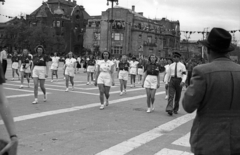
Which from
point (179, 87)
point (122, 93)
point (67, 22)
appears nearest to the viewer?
point (179, 87)

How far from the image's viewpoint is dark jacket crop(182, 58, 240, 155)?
2.61 metres

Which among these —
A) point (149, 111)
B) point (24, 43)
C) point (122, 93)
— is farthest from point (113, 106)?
point (24, 43)

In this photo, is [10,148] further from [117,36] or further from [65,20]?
[65,20]

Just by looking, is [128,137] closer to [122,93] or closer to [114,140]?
[114,140]

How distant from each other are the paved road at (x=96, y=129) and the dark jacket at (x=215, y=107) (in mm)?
2720

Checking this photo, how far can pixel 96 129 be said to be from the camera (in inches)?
268

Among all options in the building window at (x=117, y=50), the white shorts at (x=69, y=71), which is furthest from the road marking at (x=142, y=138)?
the building window at (x=117, y=50)

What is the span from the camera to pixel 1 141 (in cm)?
197

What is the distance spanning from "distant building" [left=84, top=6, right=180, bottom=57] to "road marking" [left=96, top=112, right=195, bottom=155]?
5551 centimetres

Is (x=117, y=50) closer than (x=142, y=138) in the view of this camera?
No

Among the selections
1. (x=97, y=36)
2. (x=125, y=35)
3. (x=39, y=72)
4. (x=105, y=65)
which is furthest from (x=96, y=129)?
(x=97, y=36)

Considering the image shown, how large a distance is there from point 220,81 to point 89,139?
3.84 meters

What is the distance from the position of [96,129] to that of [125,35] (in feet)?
203

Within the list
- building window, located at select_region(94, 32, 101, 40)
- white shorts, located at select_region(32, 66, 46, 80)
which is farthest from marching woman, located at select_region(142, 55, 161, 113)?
building window, located at select_region(94, 32, 101, 40)
